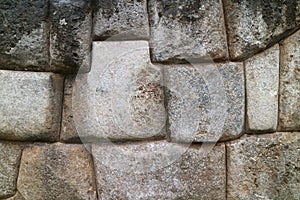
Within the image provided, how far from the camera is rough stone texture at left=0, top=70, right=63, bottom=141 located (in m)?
1.77

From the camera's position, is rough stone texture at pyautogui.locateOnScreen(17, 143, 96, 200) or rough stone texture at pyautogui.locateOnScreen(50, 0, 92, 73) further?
rough stone texture at pyautogui.locateOnScreen(17, 143, 96, 200)

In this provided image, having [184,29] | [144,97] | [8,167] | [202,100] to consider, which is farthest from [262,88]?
[8,167]

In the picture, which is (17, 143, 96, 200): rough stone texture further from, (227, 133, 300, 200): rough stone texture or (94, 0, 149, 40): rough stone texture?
(227, 133, 300, 200): rough stone texture

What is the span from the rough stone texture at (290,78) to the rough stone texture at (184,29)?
0.39m

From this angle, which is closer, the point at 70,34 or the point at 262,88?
the point at 70,34

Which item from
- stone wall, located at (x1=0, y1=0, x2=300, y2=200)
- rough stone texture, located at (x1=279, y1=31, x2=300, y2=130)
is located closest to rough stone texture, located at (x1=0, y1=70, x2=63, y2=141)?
stone wall, located at (x1=0, y1=0, x2=300, y2=200)

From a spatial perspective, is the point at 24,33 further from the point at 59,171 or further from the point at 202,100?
the point at 202,100

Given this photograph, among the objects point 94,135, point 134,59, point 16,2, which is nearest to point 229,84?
point 134,59

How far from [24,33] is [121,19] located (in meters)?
0.47

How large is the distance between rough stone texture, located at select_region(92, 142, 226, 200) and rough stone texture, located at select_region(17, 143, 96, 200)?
59 millimetres


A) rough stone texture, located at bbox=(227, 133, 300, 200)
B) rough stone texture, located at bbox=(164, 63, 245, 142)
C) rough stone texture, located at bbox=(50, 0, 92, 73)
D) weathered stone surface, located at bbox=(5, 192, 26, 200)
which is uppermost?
rough stone texture, located at bbox=(50, 0, 92, 73)

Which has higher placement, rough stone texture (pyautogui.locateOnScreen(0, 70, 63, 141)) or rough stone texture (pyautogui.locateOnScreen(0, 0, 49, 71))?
rough stone texture (pyautogui.locateOnScreen(0, 0, 49, 71))

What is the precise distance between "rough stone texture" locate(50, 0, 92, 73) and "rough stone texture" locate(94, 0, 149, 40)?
0.05 meters

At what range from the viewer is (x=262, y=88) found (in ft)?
6.14
